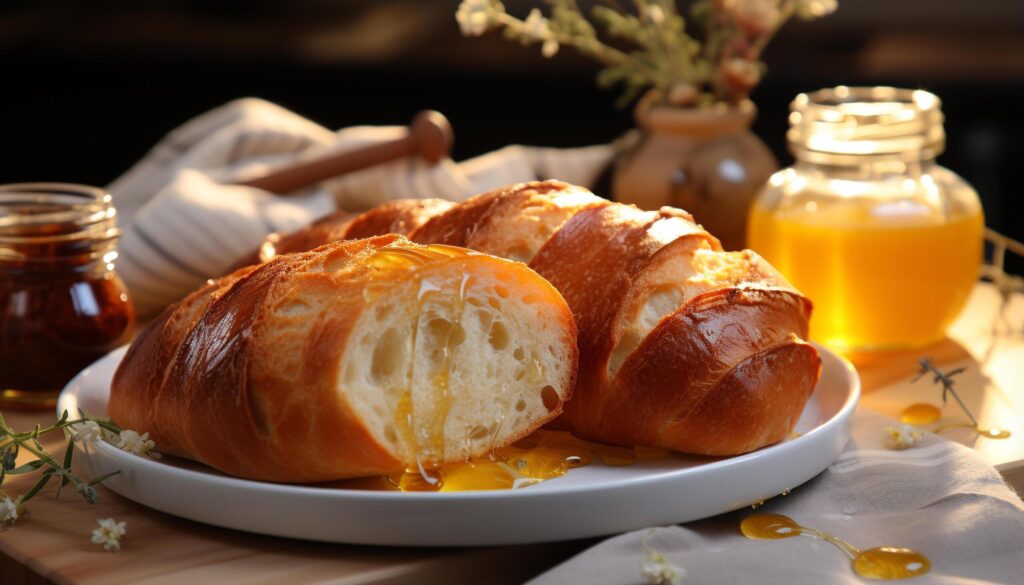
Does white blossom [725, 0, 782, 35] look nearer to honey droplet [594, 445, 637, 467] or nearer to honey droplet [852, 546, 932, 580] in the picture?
honey droplet [594, 445, 637, 467]

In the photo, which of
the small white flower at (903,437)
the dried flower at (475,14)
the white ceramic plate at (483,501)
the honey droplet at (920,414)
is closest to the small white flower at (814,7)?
the dried flower at (475,14)

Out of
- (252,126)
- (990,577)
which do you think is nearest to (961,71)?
(252,126)

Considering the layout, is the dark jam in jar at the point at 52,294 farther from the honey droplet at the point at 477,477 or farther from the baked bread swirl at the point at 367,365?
the honey droplet at the point at 477,477

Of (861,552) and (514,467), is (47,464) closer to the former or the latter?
(514,467)

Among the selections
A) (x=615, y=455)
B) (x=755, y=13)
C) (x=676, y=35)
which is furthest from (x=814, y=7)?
(x=615, y=455)

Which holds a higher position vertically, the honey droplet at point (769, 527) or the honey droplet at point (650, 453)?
the honey droplet at point (650, 453)
